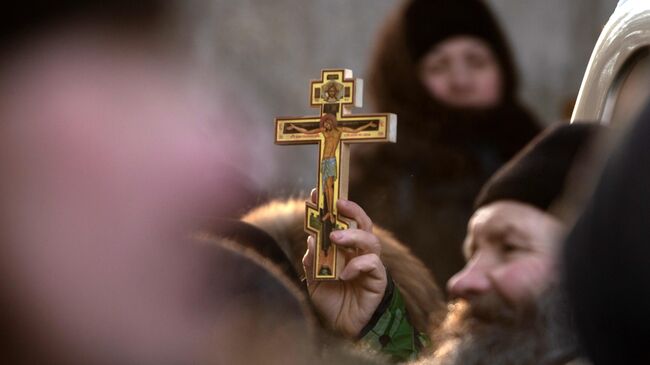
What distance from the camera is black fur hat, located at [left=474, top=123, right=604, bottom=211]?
7.19 ft

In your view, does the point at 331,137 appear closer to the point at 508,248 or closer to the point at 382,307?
the point at 382,307

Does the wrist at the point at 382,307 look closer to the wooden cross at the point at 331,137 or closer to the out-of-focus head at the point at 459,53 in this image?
the wooden cross at the point at 331,137

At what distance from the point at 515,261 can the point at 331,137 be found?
66 cm

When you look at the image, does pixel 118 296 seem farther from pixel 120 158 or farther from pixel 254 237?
pixel 254 237

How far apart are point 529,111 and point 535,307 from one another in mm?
4872

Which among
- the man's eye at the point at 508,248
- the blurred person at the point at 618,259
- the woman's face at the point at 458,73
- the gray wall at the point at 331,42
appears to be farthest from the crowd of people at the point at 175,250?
the gray wall at the point at 331,42

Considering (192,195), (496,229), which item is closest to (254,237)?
(192,195)

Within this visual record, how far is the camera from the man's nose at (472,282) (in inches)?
A: 87.0

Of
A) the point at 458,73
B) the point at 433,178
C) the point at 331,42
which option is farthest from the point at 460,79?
the point at 331,42

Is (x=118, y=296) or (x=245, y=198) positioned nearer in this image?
(x=118, y=296)

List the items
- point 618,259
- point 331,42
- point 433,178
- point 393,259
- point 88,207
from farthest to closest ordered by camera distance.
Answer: point 331,42, point 433,178, point 393,259, point 88,207, point 618,259

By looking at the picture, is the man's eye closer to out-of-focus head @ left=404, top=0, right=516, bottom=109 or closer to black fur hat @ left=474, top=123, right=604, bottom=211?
black fur hat @ left=474, top=123, right=604, bottom=211

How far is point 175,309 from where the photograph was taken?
2.30 m

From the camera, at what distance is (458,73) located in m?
6.23
